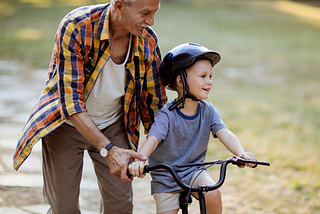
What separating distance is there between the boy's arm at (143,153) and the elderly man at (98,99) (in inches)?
2.7

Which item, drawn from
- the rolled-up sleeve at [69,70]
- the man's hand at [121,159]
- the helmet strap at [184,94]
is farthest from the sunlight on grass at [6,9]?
the man's hand at [121,159]

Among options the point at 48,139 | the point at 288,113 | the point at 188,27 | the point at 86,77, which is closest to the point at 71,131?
the point at 48,139

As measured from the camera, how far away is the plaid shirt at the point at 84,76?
8.52ft

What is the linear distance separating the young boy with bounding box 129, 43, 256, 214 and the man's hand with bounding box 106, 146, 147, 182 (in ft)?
0.55

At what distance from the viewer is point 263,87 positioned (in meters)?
9.58

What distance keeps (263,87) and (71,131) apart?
734 centimetres

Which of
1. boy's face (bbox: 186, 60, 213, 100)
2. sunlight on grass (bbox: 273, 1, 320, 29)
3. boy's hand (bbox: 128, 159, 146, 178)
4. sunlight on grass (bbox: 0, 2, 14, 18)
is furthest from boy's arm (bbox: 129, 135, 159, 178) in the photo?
sunlight on grass (bbox: 273, 1, 320, 29)

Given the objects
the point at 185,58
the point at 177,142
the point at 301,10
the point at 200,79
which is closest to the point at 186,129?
the point at 177,142

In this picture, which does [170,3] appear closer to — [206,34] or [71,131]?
[206,34]

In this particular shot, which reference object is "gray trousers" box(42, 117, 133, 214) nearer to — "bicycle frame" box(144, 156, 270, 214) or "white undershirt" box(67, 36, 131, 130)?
"white undershirt" box(67, 36, 131, 130)

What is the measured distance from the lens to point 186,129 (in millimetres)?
2686

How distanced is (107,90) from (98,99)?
0.31ft

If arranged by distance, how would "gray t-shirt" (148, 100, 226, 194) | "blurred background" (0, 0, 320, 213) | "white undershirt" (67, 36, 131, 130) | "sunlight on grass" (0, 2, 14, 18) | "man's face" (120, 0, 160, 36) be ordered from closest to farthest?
"man's face" (120, 0, 160, 36), "gray t-shirt" (148, 100, 226, 194), "white undershirt" (67, 36, 131, 130), "blurred background" (0, 0, 320, 213), "sunlight on grass" (0, 2, 14, 18)

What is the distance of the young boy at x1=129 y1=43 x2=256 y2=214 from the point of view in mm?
2613
